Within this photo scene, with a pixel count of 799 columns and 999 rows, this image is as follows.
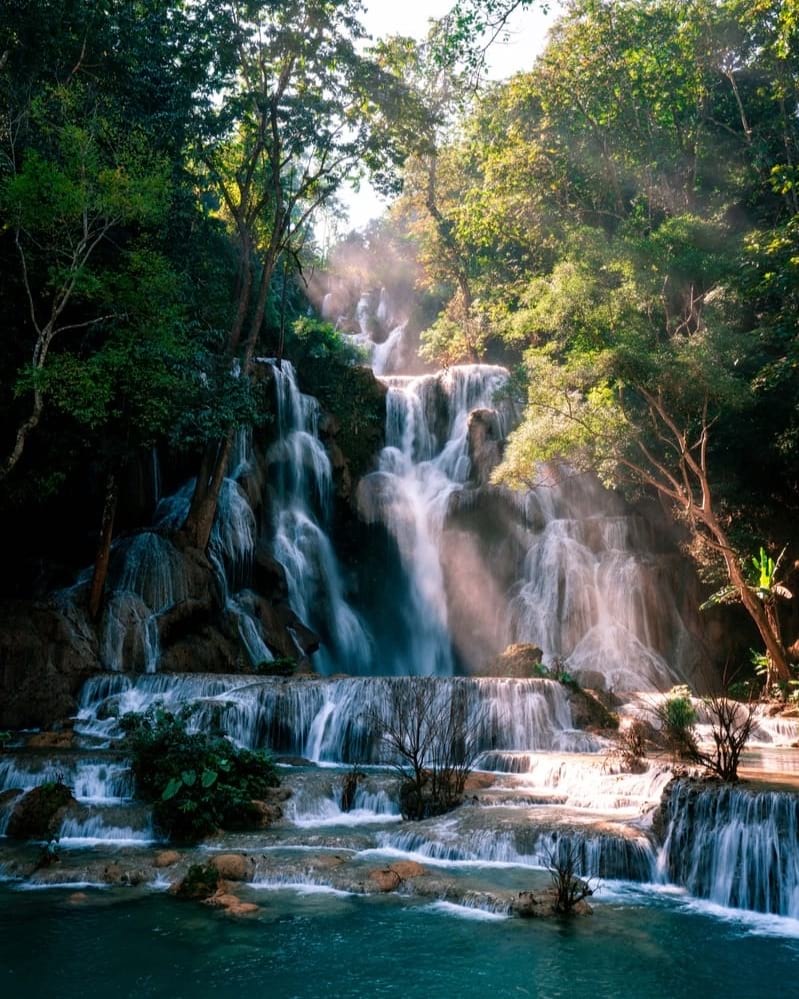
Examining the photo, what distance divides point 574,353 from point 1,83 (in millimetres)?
15694

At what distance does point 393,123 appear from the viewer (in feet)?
81.4

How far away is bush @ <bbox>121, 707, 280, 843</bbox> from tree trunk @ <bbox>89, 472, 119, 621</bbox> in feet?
23.8

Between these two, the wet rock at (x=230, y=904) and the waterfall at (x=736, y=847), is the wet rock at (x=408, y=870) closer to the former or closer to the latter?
the wet rock at (x=230, y=904)

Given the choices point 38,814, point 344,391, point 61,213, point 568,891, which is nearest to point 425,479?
point 344,391

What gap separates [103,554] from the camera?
1877 cm

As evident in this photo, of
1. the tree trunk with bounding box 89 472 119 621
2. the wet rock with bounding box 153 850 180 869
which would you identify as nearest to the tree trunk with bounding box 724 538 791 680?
the wet rock with bounding box 153 850 180 869

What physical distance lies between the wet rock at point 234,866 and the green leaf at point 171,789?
1.73 meters

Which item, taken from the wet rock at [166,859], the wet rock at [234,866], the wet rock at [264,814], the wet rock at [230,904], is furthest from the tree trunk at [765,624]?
the wet rock at [230,904]

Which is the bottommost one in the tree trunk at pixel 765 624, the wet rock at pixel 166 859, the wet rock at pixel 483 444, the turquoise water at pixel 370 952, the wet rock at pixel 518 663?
the turquoise water at pixel 370 952

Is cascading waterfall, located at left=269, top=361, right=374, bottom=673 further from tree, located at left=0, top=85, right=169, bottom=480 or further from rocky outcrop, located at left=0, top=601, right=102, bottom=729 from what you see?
tree, located at left=0, top=85, right=169, bottom=480

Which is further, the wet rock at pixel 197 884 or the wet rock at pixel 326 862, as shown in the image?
the wet rock at pixel 326 862

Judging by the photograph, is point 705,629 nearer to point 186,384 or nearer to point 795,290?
point 795,290

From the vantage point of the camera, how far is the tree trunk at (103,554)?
18.7m

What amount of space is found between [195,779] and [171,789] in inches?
15.3
